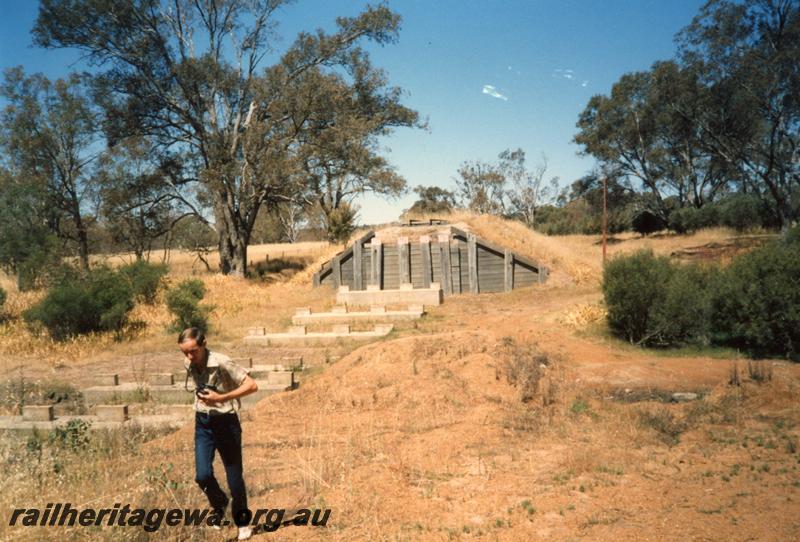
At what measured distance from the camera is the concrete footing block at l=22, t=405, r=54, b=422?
762 cm

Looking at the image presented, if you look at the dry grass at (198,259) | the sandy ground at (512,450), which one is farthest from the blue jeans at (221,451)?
the dry grass at (198,259)

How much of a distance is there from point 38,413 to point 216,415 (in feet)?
15.7

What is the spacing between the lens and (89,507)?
15.1 ft

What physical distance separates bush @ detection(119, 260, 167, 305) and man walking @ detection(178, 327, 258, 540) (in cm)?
1610

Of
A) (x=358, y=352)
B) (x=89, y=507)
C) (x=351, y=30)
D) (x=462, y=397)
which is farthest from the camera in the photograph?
(x=351, y=30)

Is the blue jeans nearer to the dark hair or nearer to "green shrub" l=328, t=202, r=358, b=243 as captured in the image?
the dark hair

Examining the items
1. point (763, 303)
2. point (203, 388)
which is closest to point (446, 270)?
point (763, 303)

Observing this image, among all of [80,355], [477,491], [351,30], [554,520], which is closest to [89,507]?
[477,491]

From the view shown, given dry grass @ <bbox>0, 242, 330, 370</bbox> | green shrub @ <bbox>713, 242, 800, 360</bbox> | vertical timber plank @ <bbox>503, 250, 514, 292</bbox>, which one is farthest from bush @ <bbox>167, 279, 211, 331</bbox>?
green shrub @ <bbox>713, 242, 800, 360</bbox>

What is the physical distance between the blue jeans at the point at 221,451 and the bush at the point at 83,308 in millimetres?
13052

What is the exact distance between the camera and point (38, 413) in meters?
7.64

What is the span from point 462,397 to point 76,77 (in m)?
26.5

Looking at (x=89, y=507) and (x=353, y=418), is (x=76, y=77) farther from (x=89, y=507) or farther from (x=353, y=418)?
(x=89, y=507)

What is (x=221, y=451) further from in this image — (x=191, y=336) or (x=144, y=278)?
(x=144, y=278)
